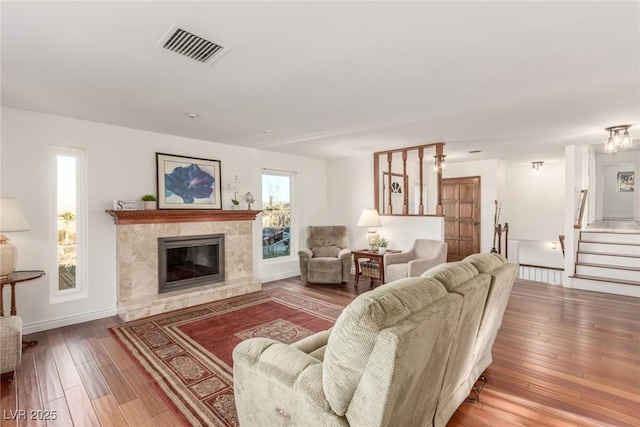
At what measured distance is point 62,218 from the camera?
3795 mm

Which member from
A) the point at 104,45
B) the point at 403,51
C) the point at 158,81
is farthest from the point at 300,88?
the point at 104,45

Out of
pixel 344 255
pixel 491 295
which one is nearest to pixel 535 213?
pixel 344 255

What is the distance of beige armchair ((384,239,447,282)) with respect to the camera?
464 cm

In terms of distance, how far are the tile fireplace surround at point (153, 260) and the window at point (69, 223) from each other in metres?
0.37

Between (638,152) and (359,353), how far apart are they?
10.5 m

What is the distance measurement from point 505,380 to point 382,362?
1.97 meters

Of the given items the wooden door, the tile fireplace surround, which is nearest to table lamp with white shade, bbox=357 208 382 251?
the tile fireplace surround

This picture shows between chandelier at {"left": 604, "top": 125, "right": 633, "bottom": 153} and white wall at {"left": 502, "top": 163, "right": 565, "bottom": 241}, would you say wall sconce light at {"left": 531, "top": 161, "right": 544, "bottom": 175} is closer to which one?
white wall at {"left": 502, "top": 163, "right": 565, "bottom": 241}

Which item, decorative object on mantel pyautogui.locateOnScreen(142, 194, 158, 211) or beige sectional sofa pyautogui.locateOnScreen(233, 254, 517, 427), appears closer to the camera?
beige sectional sofa pyautogui.locateOnScreen(233, 254, 517, 427)

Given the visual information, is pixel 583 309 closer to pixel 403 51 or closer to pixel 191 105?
pixel 403 51

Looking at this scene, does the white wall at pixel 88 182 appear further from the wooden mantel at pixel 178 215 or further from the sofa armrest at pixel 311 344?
the sofa armrest at pixel 311 344

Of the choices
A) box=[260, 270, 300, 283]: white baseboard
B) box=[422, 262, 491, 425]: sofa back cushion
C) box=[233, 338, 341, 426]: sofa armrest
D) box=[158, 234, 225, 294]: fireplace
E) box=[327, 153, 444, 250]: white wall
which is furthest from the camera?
box=[260, 270, 300, 283]: white baseboard

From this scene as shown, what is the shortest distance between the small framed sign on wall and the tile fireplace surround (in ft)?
37.7

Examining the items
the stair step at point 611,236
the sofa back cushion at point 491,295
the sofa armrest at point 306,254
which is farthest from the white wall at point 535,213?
the sofa back cushion at point 491,295
